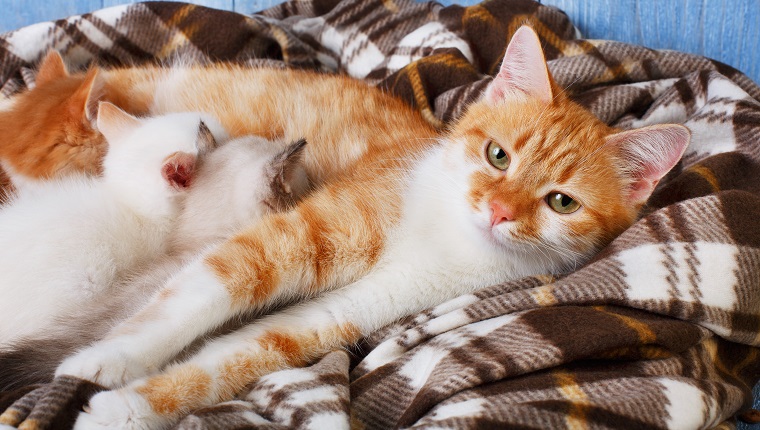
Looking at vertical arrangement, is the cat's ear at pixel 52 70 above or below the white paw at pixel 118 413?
above

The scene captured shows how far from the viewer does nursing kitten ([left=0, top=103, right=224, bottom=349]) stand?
4.07ft

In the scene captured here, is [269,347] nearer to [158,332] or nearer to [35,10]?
[158,332]

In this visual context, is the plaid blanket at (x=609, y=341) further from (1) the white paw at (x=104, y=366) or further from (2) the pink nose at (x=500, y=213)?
(2) the pink nose at (x=500, y=213)

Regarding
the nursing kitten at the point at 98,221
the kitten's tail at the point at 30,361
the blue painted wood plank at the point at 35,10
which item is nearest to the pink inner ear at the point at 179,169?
the nursing kitten at the point at 98,221

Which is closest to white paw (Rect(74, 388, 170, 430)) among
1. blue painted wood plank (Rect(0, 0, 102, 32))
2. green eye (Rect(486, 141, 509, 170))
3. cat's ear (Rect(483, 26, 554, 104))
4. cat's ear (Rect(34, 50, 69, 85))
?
green eye (Rect(486, 141, 509, 170))

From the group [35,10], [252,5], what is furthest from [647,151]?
[35,10]

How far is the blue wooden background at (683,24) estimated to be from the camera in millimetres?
1943

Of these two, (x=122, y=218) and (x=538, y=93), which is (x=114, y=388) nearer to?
(x=122, y=218)

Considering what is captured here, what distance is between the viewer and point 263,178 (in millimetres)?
1474

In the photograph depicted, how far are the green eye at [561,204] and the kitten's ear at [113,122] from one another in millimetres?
973

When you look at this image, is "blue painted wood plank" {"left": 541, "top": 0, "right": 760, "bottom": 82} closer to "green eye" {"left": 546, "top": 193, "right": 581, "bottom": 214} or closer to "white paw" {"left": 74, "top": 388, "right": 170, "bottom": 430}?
"green eye" {"left": 546, "top": 193, "right": 581, "bottom": 214}

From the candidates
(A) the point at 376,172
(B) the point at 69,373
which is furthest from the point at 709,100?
(B) the point at 69,373

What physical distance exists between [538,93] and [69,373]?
105 cm

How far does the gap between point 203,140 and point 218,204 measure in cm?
16
